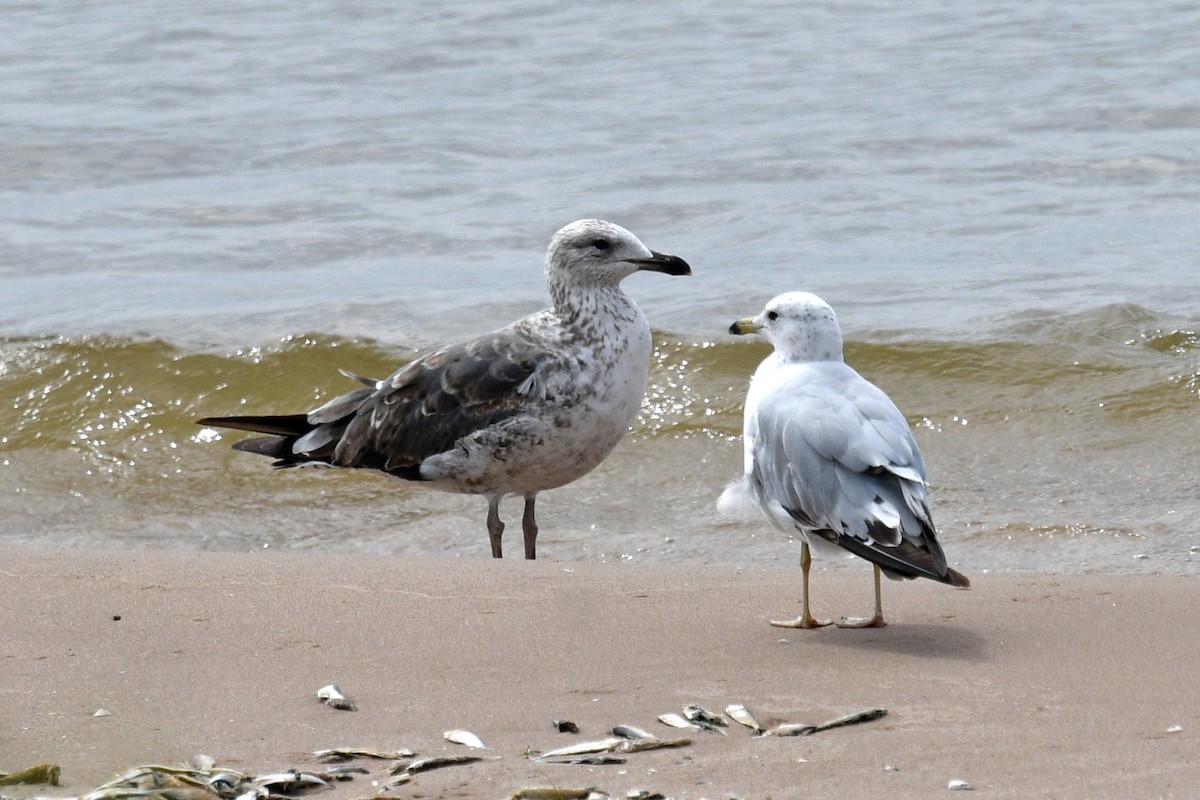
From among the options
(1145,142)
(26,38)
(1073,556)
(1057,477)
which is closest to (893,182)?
(1145,142)

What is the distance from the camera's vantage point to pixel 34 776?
336 centimetres

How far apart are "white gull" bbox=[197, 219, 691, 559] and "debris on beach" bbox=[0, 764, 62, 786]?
3160 millimetres

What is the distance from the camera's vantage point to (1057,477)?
7855 mm

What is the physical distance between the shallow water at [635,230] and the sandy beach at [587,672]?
2073mm

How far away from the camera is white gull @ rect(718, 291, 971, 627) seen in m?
4.42

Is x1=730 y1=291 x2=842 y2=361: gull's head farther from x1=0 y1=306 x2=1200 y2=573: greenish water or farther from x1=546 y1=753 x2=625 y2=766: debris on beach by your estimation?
x1=546 y1=753 x2=625 y2=766: debris on beach

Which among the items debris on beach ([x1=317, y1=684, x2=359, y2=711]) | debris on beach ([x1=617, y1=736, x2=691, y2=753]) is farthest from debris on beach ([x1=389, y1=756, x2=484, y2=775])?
debris on beach ([x1=317, y1=684, x2=359, y2=711])

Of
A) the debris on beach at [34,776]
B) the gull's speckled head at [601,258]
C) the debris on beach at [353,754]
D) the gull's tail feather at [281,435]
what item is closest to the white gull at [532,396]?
the gull's speckled head at [601,258]

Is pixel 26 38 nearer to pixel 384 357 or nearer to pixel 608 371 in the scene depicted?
pixel 384 357

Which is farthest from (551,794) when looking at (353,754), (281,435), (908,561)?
(281,435)

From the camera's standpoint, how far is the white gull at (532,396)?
6391 mm

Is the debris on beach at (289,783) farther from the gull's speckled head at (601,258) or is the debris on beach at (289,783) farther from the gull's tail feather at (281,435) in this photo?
the gull's tail feather at (281,435)

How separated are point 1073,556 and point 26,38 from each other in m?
17.4

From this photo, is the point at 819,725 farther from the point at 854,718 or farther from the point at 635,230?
the point at 635,230
